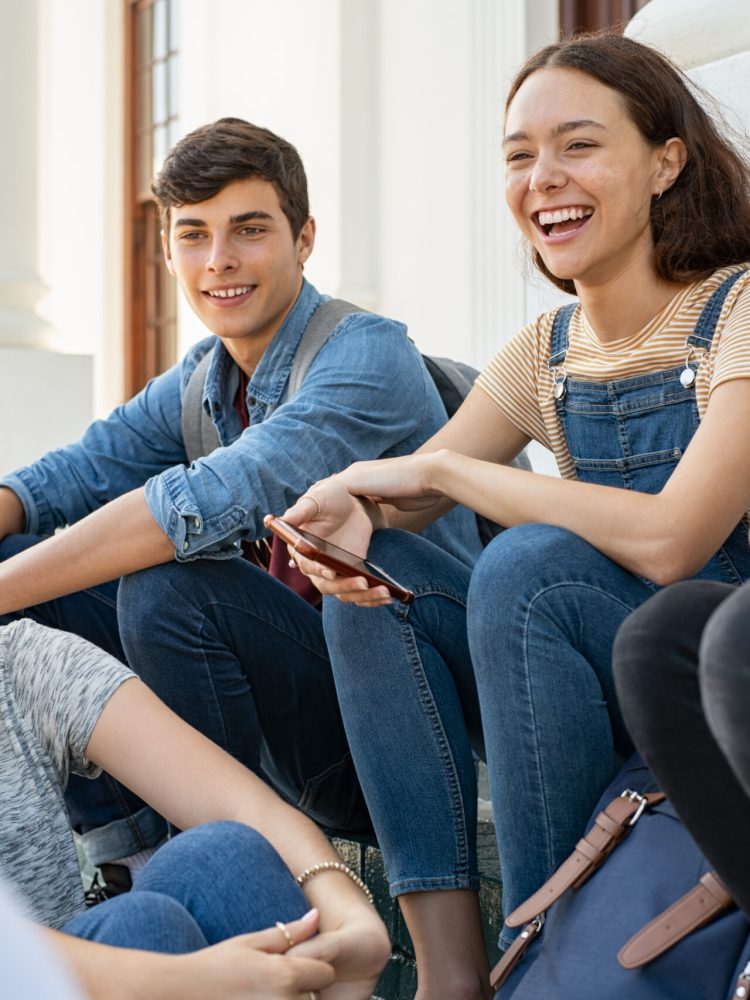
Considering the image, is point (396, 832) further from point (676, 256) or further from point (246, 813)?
point (676, 256)

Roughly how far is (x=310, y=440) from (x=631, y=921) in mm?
1142

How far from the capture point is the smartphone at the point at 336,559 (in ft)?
6.31

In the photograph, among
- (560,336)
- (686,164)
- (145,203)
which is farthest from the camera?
(145,203)

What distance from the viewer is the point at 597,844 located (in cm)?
165

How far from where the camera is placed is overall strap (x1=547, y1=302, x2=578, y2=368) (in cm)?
222

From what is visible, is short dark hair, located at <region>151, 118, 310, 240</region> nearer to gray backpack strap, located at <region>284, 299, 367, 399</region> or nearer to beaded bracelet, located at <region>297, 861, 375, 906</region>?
gray backpack strap, located at <region>284, 299, 367, 399</region>

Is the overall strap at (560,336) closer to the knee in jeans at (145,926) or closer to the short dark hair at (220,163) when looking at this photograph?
the short dark hair at (220,163)

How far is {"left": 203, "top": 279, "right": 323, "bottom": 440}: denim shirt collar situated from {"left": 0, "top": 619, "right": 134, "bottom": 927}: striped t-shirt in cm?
98

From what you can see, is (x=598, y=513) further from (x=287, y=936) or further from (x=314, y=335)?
(x=314, y=335)

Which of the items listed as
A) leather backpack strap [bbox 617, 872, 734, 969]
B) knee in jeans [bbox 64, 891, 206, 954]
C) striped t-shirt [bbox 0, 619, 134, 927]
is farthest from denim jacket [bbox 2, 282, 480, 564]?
leather backpack strap [bbox 617, 872, 734, 969]

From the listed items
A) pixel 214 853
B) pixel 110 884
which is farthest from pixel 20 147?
pixel 214 853

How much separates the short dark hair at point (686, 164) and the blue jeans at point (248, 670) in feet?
2.78

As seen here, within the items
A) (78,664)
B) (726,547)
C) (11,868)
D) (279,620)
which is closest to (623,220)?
(726,547)

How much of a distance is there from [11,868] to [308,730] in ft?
2.55
